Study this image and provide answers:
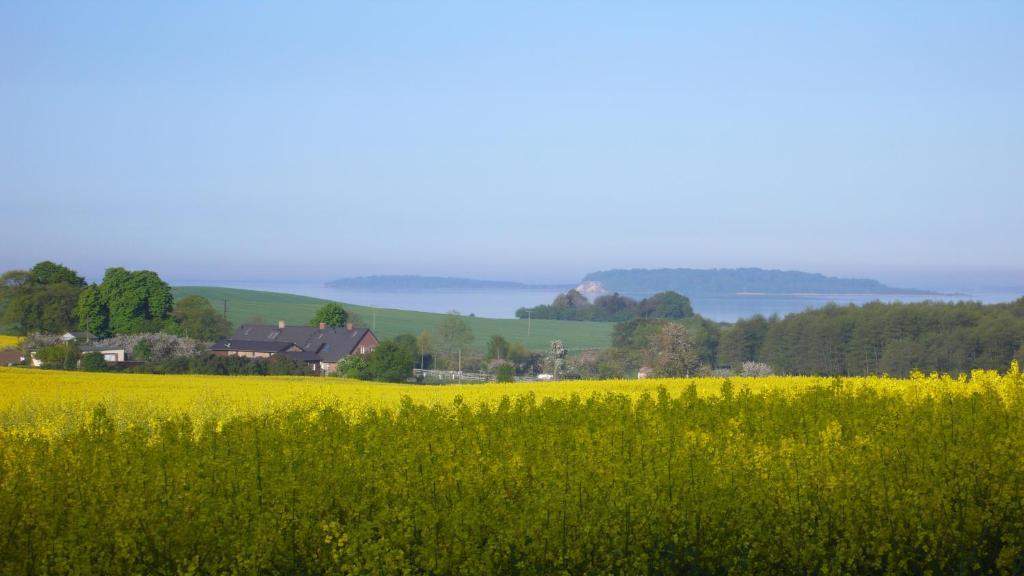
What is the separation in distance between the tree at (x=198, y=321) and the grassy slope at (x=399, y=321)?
70.9 feet

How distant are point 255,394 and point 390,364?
116 ft

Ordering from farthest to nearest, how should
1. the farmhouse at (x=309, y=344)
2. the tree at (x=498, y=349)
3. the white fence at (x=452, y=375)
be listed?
the tree at (x=498, y=349) → the farmhouse at (x=309, y=344) → the white fence at (x=452, y=375)

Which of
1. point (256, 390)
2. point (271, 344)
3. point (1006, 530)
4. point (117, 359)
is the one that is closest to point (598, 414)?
point (1006, 530)

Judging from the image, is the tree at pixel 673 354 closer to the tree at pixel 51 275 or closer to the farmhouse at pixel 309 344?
the farmhouse at pixel 309 344

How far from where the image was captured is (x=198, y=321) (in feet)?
283

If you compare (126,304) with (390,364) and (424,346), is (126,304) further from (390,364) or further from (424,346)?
(390,364)

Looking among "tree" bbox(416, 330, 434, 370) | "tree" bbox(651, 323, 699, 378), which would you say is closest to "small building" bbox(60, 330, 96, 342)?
"tree" bbox(416, 330, 434, 370)

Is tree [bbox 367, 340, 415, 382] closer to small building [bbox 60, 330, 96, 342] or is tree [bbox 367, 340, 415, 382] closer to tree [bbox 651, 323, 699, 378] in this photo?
tree [bbox 651, 323, 699, 378]

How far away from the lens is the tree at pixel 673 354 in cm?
6738

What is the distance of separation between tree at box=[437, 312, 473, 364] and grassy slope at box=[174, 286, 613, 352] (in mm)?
23630

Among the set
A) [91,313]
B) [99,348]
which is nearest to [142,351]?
[99,348]

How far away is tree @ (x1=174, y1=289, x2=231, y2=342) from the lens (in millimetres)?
83875

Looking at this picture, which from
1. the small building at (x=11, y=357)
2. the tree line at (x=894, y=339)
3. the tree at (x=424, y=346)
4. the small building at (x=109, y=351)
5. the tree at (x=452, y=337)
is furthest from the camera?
the tree at (x=452, y=337)

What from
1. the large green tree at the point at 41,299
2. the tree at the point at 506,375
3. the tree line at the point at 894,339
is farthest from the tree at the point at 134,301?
the tree line at the point at 894,339
